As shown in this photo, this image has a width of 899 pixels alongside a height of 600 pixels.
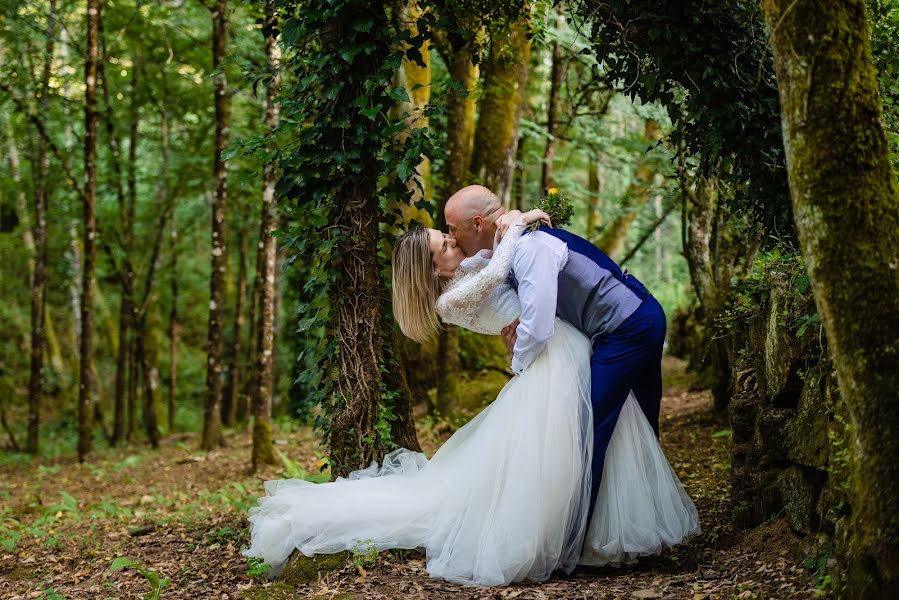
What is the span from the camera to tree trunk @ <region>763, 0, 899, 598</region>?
123 inches

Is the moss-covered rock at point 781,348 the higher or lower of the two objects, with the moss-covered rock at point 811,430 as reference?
higher

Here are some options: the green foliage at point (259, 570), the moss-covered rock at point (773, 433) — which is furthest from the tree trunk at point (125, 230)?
the moss-covered rock at point (773, 433)

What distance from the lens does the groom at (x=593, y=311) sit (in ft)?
15.0

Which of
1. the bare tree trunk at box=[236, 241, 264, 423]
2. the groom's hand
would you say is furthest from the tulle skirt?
the bare tree trunk at box=[236, 241, 264, 423]

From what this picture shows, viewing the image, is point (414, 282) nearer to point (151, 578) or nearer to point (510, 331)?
point (510, 331)

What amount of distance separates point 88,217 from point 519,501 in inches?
399

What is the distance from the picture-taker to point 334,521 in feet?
16.1

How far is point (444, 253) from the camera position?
5027 mm

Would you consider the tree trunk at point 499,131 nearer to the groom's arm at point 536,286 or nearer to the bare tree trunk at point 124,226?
the groom's arm at point 536,286

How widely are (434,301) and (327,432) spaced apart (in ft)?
4.39

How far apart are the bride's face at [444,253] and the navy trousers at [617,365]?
108 centimetres

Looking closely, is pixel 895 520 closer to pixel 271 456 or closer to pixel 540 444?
pixel 540 444

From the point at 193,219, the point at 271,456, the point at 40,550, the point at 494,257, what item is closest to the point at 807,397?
the point at 494,257

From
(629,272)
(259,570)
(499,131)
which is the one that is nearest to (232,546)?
(259,570)
